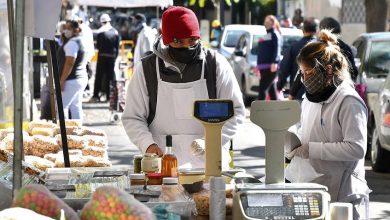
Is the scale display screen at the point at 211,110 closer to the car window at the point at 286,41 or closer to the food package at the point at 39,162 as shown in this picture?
the food package at the point at 39,162

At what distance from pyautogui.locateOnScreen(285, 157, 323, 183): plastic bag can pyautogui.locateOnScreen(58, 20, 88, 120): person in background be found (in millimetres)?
8526

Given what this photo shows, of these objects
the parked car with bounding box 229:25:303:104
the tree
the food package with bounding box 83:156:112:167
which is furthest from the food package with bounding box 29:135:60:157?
the tree

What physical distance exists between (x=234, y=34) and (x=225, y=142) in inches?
827

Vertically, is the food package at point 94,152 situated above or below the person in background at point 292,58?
below

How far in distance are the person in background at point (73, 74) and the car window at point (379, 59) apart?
443 centimetres

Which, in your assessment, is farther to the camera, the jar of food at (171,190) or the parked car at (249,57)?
the parked car at (249,57)

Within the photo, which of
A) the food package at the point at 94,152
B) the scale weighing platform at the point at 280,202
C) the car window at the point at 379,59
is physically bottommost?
the food package at the point at 94,152

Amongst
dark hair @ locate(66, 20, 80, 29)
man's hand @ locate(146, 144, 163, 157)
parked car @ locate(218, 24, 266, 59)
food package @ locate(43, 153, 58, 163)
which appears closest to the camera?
man's hand @ locate(146, 144, 163, 157)

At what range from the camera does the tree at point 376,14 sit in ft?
79.1

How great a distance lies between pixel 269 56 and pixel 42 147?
1210 centimetres

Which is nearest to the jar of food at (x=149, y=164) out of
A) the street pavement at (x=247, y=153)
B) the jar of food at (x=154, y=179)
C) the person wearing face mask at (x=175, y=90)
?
the jar of food at (x=154, y=179)

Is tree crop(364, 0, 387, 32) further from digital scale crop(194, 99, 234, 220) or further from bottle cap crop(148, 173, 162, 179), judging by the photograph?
digital scale crop(194, 99, 234, 220)

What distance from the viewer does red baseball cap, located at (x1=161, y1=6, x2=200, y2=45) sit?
20.2ft

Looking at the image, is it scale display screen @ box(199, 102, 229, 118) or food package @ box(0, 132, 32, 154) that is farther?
food package @ box(0, 132, 32, 154)
